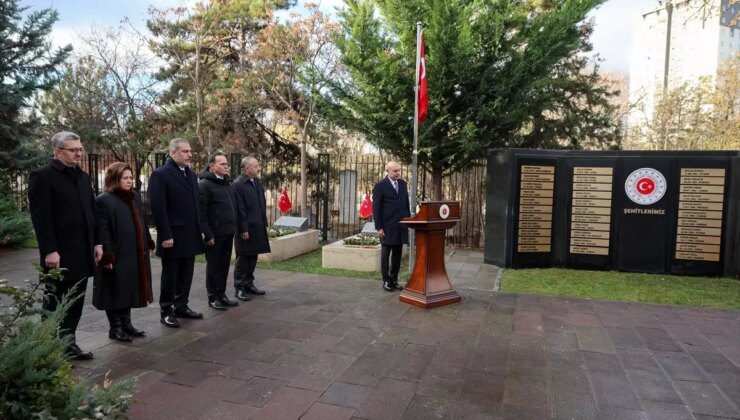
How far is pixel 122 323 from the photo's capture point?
4469mm

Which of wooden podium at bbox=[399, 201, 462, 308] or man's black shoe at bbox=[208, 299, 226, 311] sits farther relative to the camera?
wooden podium at bbox=[399, 201, 462, 308]

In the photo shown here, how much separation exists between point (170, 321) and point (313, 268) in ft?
11.0

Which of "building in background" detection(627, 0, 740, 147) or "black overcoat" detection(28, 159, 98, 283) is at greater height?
"building in background" detection(627, 0, 740, 147)

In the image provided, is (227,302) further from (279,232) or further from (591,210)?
(591,210)

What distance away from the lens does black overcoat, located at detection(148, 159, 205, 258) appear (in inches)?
183

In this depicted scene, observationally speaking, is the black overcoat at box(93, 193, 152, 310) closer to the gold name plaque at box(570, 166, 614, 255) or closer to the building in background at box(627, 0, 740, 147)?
the gold name plaque at box(570, 166, 614, 255)

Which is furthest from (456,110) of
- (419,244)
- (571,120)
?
(419,244)

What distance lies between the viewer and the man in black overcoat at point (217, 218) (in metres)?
5.32

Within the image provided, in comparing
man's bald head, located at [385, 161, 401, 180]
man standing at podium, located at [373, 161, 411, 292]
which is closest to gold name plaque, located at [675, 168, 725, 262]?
man standing at podium, located at [373, 161, 411, 292]

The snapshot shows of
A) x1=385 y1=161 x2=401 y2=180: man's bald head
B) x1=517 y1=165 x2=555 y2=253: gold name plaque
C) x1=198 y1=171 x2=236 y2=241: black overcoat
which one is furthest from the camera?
x1=517 y1=165 x2=555 y2=253: gold name plaque

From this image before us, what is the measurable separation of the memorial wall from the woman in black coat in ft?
19.3

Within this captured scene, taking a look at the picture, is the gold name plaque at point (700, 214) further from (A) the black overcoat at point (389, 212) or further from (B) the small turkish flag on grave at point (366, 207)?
(B) the small turkish flag on grave at point (366, 207)

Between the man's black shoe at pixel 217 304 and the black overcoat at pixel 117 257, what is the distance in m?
1.19

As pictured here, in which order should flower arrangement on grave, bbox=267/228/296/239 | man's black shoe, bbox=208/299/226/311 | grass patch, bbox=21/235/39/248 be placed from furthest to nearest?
grass patch, bbox=21/235/39/248, flower arrangement on grave, bbox=267/228/296/239, man's black shoe, bbox=208/299/226/311
